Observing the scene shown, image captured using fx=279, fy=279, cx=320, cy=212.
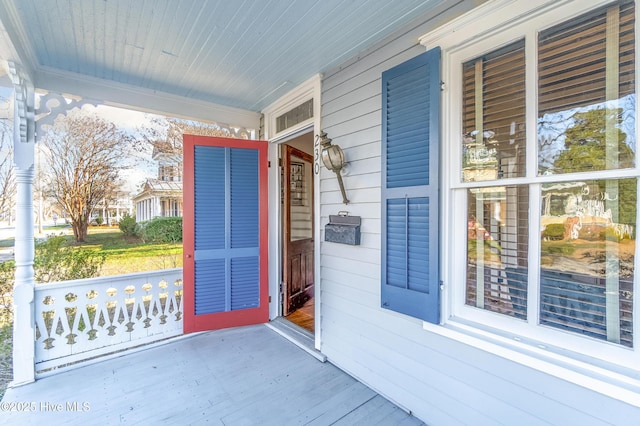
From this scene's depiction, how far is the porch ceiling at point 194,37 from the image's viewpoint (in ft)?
5.63

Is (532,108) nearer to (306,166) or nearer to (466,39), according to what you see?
(466,39)

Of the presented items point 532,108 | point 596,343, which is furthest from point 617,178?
point 596,343

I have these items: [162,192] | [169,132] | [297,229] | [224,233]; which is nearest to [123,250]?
[162,192]

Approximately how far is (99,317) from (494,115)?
12.1ft

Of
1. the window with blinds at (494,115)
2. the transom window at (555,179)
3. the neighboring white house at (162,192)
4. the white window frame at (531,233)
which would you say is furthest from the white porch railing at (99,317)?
the window with blinds at (494,115)

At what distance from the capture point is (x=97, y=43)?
2094 millimetres

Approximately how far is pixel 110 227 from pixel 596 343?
4.74 metres

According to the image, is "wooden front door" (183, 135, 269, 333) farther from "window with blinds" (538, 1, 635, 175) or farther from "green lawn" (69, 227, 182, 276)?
"window with blinds" (538, 1, 635, 175)

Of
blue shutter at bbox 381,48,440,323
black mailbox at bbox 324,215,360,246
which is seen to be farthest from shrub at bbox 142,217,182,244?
blue shutter at bbox 381,48,440,323

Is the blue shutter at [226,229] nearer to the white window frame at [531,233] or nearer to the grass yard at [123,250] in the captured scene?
the grass yard at [123,250]

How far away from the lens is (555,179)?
1.30m

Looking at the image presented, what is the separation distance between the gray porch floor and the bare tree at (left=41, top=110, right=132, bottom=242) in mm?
1994

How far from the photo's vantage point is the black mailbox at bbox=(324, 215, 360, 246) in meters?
2.22

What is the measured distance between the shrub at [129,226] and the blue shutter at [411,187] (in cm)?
359
